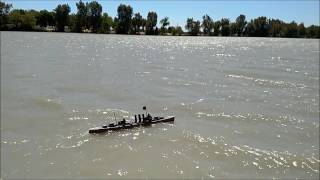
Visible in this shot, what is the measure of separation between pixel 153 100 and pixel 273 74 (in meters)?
30.8

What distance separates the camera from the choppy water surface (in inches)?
1023

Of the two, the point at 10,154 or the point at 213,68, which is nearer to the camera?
the point at 10,154

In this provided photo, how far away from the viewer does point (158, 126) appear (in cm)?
3469

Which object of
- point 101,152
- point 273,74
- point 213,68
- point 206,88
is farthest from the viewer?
point 213,68

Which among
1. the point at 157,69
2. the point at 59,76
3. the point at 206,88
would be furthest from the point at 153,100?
the point at 157,69

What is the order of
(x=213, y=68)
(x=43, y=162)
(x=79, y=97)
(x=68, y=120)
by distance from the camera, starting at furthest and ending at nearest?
1. (x=213, y=68)
2. (x=79, y=97)
3. (x=68, y=120)
4. (x=43, y=162)

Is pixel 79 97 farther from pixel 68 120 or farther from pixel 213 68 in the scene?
pixel 213 68

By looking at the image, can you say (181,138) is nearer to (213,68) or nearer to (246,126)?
(246,126)

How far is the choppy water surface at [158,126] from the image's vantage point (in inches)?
1023

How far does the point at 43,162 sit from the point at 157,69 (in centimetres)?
4775

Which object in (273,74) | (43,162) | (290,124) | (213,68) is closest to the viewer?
(43,162)

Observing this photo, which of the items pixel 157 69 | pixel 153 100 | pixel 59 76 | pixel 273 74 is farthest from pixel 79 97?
pixel 273 74

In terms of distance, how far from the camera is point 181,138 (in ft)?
105

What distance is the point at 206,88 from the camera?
53.5 metres
